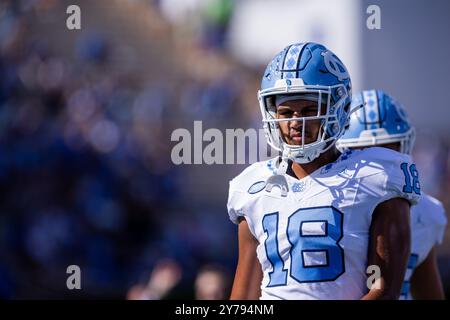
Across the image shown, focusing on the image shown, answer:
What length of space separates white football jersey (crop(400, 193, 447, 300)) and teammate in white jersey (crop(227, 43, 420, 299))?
2.70ft

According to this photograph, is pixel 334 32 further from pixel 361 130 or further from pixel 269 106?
pixel 269 106

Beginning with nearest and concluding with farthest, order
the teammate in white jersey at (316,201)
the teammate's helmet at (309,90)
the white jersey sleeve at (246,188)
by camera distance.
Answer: the teammate in white jersey at (316,201) < the teammate's helmet at (309,90) < the white jersey sleeve at (246,188)

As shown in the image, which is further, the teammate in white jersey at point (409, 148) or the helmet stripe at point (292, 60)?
the teammate in white jersey at point (409, 148)

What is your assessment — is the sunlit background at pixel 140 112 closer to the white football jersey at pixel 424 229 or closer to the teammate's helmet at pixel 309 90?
the white football jersey at pixel 424 229

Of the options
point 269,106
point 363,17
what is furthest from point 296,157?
point 363,17

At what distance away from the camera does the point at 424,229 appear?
10.9ft

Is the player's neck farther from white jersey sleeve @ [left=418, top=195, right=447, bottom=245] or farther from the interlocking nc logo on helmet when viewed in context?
white jersey sleeve @ [left=418, top=195, right=447, bottom=245]

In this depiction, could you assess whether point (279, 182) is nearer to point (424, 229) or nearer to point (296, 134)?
point (296, 134)

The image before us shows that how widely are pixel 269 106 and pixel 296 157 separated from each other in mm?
192

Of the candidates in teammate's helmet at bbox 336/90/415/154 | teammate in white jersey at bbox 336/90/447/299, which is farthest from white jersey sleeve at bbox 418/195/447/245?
teammate's helmet at bbox 336/90/415/154

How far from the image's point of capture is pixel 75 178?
7.42 m

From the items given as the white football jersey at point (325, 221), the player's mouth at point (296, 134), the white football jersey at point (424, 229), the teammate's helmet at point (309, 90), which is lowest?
the white football jersey at point (424, 229)

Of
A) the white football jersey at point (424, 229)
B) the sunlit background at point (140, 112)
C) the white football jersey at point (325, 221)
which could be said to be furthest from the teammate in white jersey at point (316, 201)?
the sunlit background at point (140, 112)

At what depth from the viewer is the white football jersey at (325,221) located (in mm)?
2434
